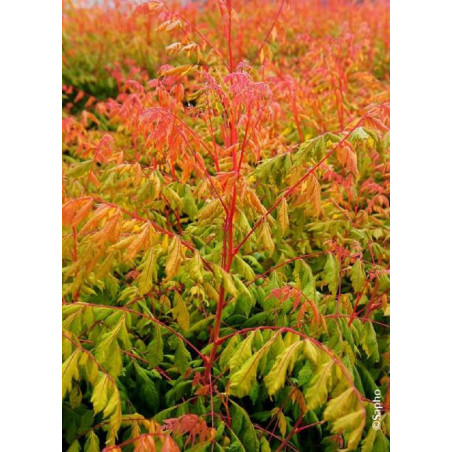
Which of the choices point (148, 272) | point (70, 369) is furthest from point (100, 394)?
point (148, 272)

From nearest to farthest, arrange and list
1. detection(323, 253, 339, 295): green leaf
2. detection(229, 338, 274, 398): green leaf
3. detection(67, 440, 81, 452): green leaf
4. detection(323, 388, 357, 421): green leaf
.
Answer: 1. detection(323, 388, 357, 421): green leaf
2. detection(229, 338, 274, 398): green leaf
3. detection(67, 440, 81, 452): green leaf
4. detection(323, 253, 339, 295): green leaf

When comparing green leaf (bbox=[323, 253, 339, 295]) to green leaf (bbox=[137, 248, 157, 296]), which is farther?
green leaf (bbox=[323, 253, 339, 295])

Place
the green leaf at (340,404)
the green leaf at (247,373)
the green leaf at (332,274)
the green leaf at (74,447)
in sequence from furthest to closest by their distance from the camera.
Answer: the green leaf at (332,274), the green leaf at (74,447), the green leaf at (247,373), the green leaf at (340,404)

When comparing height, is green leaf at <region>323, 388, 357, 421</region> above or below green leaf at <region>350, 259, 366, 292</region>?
below

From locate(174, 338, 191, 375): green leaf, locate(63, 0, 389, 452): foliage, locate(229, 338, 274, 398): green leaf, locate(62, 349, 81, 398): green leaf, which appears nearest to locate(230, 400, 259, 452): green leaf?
locate(63, 0, 389, 452): foliage

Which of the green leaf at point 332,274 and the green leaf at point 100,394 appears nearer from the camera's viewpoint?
the green leaf at point 100,394

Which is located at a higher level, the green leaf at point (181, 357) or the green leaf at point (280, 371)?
the green leaf at point (280, 371)

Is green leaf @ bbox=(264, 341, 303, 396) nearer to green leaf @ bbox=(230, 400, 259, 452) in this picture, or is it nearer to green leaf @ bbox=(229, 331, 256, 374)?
green leaf @ bbox=(229, 331, 256, 374)

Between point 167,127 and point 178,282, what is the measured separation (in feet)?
1.42

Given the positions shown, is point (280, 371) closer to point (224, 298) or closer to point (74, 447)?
point (224, 298)

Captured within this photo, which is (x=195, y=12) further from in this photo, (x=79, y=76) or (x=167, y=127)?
(x=167, y=127)

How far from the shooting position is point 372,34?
403 cm

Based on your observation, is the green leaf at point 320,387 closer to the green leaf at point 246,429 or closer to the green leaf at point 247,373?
the green leaf at point 247,373

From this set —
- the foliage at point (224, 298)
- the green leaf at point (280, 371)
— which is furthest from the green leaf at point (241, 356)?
the green leaf at point (280, 371)
